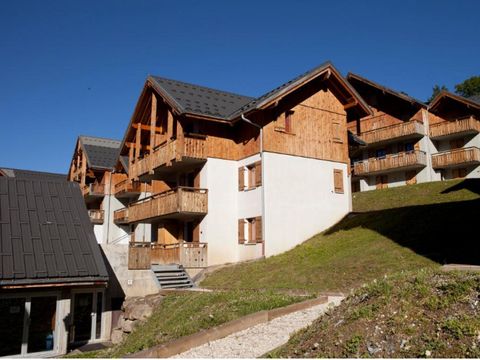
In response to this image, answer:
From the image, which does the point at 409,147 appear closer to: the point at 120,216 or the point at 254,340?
the point at 120,216

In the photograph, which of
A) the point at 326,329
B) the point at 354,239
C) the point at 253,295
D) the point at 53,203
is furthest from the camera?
the point at 354,239

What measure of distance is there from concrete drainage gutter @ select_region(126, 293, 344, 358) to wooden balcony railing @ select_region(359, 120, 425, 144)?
30.1 metres

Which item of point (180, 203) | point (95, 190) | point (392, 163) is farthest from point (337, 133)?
point (95, 190)

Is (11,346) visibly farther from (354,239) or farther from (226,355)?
(354,239)

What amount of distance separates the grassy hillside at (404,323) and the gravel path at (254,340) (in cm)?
102

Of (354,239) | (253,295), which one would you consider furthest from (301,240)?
(253,295)

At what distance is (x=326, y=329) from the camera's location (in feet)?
26.2

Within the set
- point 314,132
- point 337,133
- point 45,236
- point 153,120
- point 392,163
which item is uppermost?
point 153,120

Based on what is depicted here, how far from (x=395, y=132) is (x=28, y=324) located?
3342cm

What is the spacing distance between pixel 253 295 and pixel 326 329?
21.2 feet

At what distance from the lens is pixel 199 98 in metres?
27.9

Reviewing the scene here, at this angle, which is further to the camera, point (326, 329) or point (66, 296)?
point (66, 296)

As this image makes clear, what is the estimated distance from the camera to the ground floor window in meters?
14.2

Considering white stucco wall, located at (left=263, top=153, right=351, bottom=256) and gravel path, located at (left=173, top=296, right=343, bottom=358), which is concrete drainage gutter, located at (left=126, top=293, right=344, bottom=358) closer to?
gravel path, located at (left=173, top=296, right=343, bottom=358)
